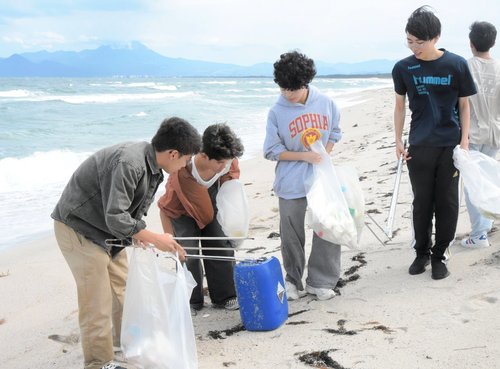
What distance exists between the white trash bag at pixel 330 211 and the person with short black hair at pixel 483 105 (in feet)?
3.51

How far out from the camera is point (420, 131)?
3.50 metres

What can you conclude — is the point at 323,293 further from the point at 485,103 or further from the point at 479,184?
the point at 485,103

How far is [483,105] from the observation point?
3.91 meters

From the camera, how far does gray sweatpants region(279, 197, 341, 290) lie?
354 centimetres

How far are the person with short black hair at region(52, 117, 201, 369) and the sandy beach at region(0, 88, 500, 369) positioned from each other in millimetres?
488

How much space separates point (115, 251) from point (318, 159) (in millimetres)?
1277

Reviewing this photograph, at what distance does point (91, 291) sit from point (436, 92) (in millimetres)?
2227

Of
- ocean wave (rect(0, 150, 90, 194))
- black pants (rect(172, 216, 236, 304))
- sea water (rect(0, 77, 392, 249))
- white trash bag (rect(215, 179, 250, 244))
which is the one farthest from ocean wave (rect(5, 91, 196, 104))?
white trash bag (rect(215, 179, 250, 244))

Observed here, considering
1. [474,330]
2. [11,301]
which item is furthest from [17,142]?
[474,330]

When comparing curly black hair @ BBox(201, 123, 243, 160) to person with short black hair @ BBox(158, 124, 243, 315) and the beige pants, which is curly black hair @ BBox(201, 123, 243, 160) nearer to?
person with short black hair @ BBox(158, 124, 243, 315)

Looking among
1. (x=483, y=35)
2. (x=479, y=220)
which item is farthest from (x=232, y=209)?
(x=483, y=35)

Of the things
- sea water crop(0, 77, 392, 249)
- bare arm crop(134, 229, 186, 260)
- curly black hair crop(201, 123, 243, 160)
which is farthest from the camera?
sea water crop(0, 77, 392, 249)

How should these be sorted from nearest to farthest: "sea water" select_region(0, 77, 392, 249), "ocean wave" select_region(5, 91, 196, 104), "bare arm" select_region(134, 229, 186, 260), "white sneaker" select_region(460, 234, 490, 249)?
"bare arm" select_region(134, 229, 186, 260) < "white sneaker" select_region(460, 234, 490, 249) < "sea water" select_region(0, 77, 392, 249) < "ocean wave" select_region(5, 91, 196, 104)

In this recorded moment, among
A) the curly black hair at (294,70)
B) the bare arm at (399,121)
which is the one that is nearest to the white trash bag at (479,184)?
the bare arm at (399,121)
